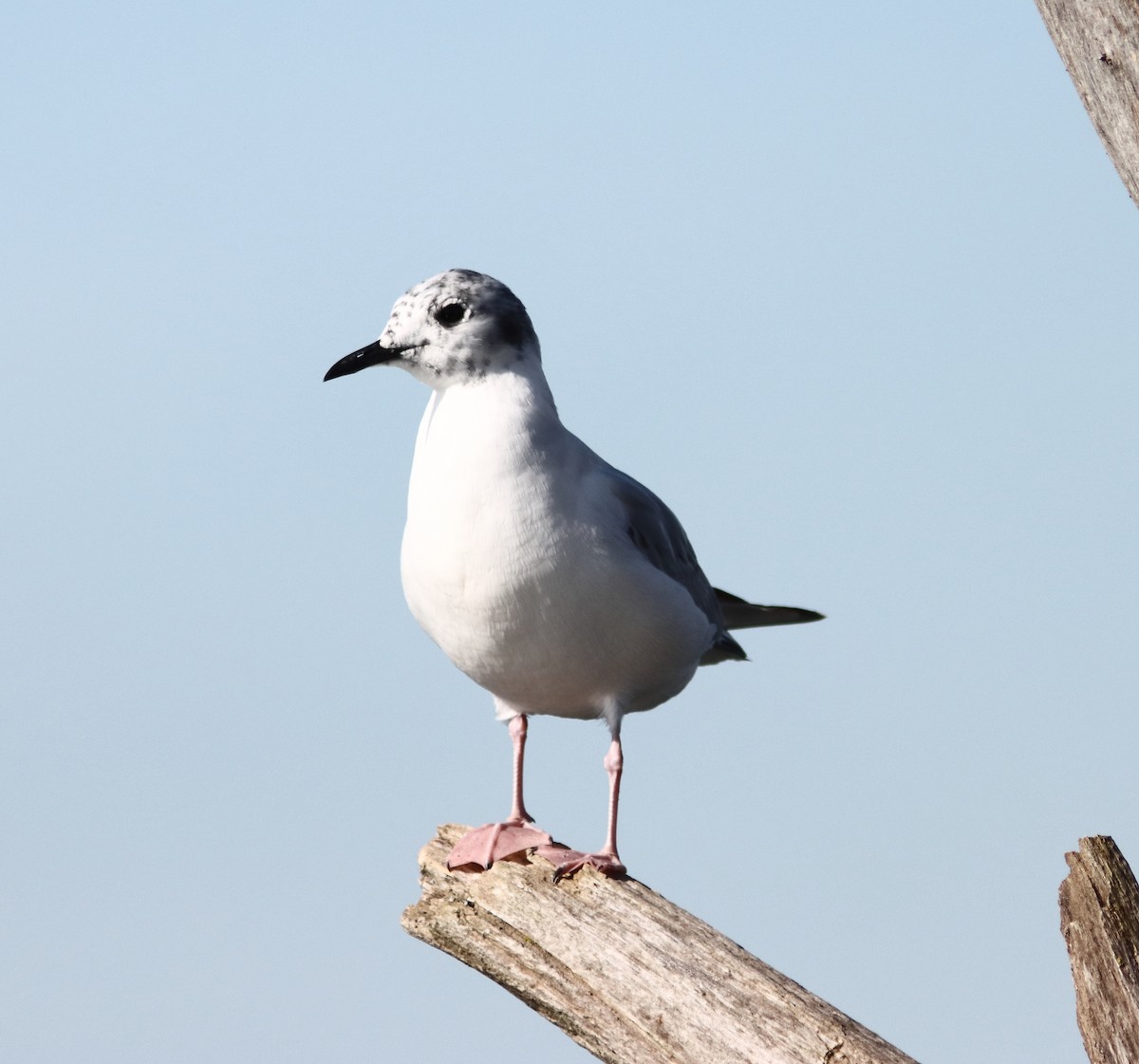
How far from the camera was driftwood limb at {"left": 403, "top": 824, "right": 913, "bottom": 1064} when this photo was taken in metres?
5.98

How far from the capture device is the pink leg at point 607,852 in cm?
677

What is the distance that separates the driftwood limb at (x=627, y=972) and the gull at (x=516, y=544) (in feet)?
0.55

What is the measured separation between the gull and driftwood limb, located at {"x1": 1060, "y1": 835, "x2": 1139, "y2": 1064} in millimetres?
2023

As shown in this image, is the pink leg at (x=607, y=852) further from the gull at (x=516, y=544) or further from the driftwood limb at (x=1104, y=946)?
the driftwood limb at (x=1104, y=946)

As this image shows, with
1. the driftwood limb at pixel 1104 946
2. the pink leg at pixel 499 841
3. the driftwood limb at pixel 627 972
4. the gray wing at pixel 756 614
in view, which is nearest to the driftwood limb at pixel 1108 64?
the driftwood limb at pixel 1104 946

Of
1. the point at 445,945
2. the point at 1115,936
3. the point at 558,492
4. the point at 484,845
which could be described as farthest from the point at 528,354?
the point at 1115,936

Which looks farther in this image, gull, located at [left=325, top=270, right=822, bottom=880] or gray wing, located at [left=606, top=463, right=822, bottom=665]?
gray wing, located at [left=606, top=463, right=822, bottom=665]

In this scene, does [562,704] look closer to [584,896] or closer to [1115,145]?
[584,896]

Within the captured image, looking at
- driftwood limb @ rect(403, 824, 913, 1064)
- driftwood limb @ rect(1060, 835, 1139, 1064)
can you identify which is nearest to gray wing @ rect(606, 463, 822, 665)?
driftwood limb @ rect(403, 824, 913, 1064)

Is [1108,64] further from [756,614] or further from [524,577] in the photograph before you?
[756,614]

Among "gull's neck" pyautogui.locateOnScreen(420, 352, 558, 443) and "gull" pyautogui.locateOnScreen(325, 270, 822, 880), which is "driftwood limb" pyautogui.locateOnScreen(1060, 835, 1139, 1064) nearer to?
"gull" pyautogui.locateOnScreen(325, 270, 822, 880)

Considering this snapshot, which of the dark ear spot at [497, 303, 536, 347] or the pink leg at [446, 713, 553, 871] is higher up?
the dark ear spot at [497, 303, 536, 347]

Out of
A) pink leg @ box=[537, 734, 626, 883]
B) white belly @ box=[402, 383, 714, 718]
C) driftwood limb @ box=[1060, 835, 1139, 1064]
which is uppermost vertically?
white belly @ box=[402, 383, 714, 718]

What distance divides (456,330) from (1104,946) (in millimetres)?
3493
